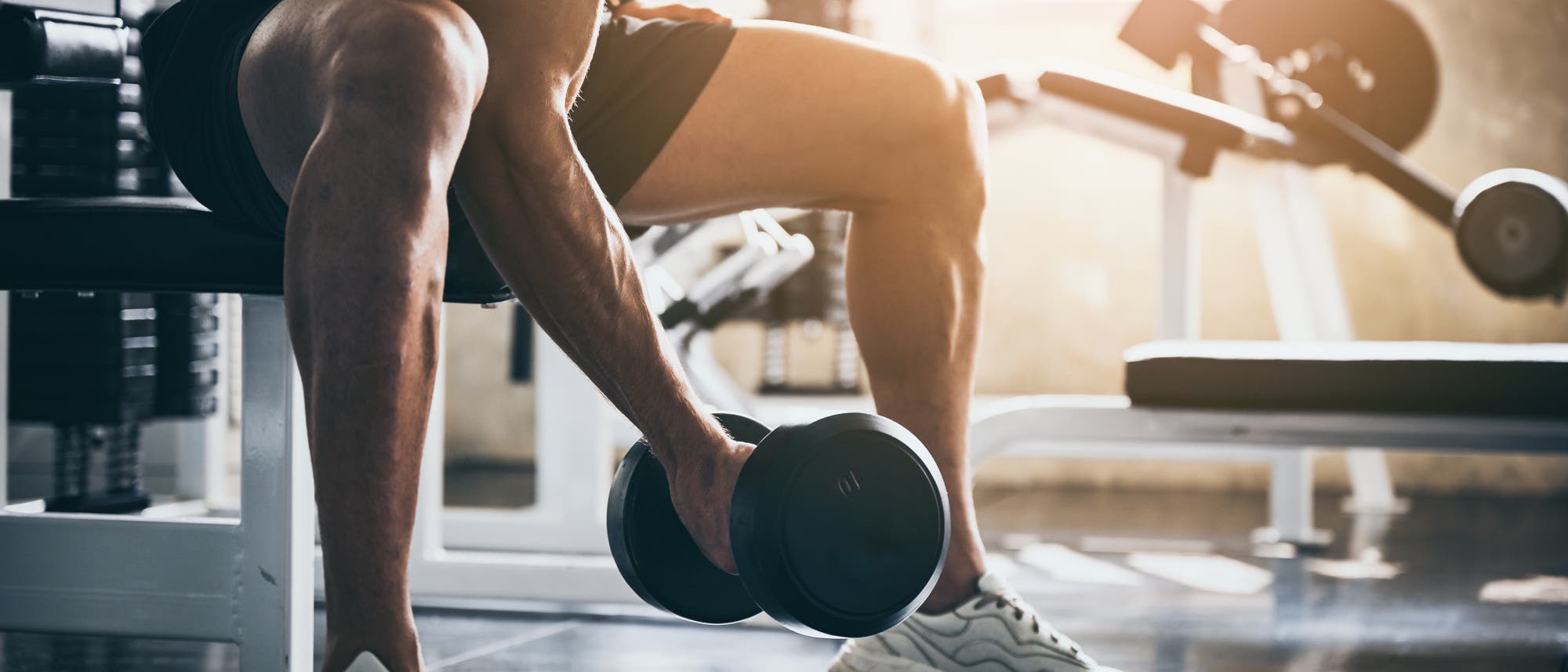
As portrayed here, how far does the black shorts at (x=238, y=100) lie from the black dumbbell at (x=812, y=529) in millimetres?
247

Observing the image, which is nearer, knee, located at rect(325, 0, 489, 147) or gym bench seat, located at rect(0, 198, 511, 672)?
knee, located at rect(325, 0, 489, 147)

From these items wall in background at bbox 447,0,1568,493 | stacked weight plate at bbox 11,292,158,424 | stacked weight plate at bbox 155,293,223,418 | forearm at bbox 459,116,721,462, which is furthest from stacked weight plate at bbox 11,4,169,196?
wall in background at bbox 447,0,1568,493

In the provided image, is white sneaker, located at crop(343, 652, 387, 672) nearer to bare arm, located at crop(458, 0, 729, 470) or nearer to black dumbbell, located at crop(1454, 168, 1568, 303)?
bare arm, located at crop(458, 0, 729, 470)

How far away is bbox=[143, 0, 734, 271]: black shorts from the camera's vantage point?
34.1 inches

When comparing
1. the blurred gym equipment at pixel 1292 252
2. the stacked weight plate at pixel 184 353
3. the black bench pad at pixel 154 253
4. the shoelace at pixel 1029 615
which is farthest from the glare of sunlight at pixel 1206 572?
the stacked weight plate at pixel 184 353

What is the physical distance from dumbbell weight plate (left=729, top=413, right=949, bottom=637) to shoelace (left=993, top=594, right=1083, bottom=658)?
22 centimetres

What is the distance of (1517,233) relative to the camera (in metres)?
2.05

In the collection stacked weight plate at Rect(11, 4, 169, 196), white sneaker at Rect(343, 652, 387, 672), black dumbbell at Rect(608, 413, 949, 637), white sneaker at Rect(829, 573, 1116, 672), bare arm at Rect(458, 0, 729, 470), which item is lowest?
white sneaker at Rect(829, 573, 1116, 672)

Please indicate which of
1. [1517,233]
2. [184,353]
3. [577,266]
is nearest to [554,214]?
[577,266]

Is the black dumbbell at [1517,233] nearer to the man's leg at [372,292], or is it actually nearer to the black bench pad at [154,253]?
the black bench pad at [154,253]

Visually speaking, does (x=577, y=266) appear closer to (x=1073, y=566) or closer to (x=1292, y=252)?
(x=1073, y=566)

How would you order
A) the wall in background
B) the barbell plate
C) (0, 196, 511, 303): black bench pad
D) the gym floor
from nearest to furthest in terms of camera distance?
(0, 196, 511, 303): black bench pad < the gym floor < the barbell plate < the wall in background

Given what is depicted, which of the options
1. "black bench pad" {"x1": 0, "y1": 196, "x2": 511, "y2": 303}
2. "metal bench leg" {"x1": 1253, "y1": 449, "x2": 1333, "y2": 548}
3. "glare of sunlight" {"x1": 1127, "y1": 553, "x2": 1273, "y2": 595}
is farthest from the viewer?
"metal bench leg" {"x1": 1253, "y1": 449, "x2": 1333, "y2": 548}

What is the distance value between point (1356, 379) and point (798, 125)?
78 centimetres
